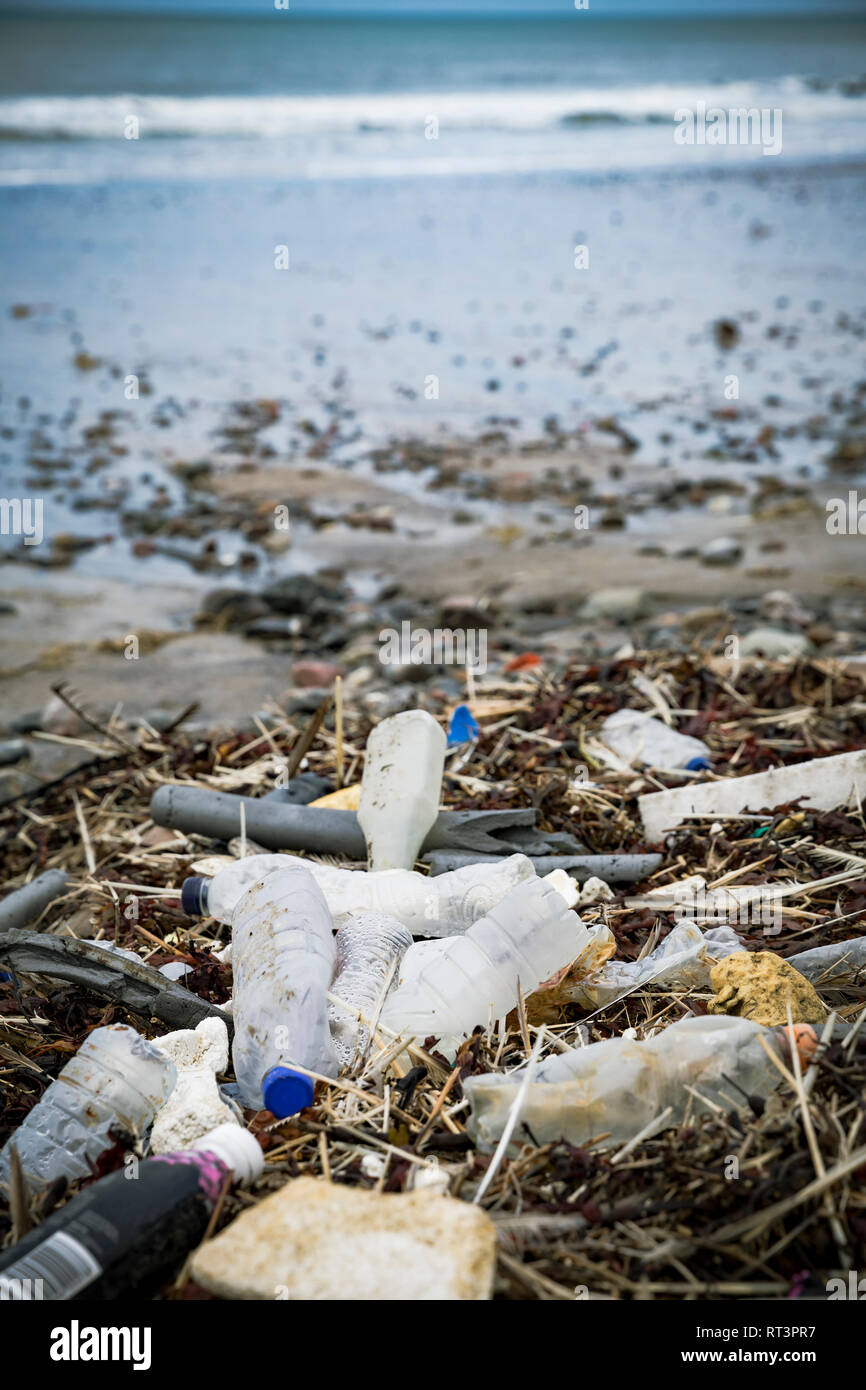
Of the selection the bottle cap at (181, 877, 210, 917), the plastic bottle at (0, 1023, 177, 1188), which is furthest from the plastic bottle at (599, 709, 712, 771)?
the plastic bottle at (0, 1023, 177, 1188)

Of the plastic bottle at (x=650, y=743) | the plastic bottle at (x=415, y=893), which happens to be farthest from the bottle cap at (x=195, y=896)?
the plastic bottle at (x=650, y=743)

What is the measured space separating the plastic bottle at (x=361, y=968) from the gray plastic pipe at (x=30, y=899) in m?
1.07

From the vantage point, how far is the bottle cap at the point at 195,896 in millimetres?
2848

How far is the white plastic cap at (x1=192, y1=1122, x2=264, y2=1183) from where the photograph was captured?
1906 mm

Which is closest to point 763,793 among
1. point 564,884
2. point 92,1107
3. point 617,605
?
point 564,884

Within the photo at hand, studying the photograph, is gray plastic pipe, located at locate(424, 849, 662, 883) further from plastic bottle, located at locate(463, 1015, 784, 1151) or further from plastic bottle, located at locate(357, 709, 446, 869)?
plastic bottle, located at locate(463, 1015, 784, 1151)

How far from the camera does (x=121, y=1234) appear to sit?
1.73m

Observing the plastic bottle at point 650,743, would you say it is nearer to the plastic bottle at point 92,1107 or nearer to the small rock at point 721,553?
the plastic bottle at point 92,1107

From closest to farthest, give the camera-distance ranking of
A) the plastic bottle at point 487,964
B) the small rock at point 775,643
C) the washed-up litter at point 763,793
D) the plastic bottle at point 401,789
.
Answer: the plastic bottle at point 487,964 → the plastic bottle at point 401,789 → the washed-up litter at point 763,793 → the small rock at point 775,643

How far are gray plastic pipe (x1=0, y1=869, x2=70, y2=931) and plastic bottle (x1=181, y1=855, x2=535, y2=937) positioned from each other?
59cm

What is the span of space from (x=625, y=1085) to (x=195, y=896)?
129 cm
